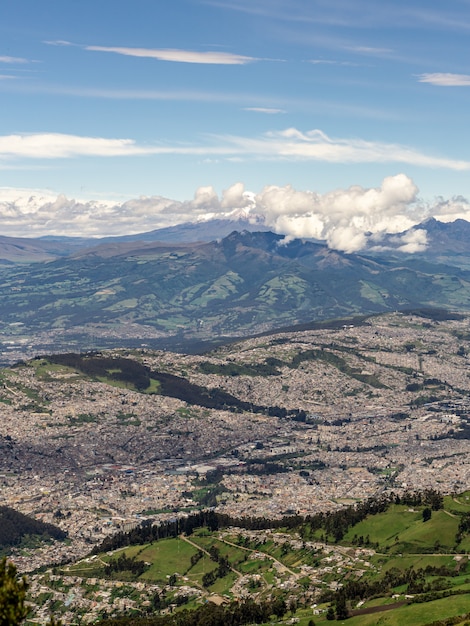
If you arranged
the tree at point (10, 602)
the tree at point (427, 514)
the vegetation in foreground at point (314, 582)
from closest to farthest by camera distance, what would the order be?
the tree at point (10, 602), the vegetation in foreground at point (314, 582), the tree at point (427, 514)

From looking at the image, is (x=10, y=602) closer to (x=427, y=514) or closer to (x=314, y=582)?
(x=314, y=582)

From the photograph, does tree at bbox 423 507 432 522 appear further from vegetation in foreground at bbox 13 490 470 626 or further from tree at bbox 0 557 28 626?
tree at bbox 0 557 28 626

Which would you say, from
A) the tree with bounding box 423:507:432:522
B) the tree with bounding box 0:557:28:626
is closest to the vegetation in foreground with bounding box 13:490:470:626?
the tree with bounding box 423:507:432:522

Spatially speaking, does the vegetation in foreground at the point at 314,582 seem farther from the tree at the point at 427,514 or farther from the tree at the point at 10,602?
the tree at the point at 10,602

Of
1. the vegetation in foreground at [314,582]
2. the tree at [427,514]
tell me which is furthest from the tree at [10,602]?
the tree at [427,514]

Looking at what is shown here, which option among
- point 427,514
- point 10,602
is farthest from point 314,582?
point 10,602

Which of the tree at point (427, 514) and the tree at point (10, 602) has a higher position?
the tree at point (10, 602)

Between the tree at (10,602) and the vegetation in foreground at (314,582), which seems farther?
the vegetation in foreground at (314,582)

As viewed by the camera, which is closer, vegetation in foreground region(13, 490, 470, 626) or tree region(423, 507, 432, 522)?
vegetation in foreground region(13, 490, 470, 626)

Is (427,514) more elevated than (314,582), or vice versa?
(427,514)

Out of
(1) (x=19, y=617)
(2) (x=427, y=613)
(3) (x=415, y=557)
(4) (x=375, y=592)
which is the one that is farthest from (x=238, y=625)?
(1) (x=19, y=617)

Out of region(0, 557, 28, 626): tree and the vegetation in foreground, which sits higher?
region(0, 557, 28, 626): tree

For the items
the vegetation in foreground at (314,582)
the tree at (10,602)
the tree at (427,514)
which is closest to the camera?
the tree at (10,602)
